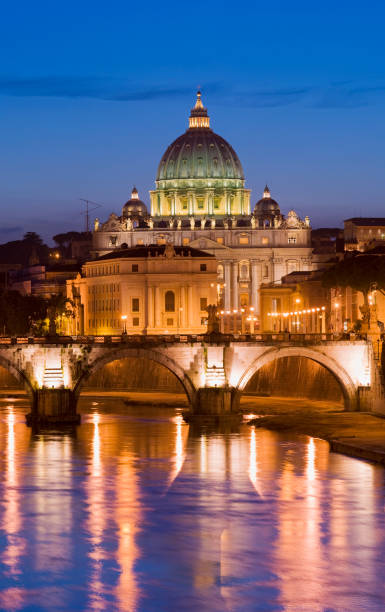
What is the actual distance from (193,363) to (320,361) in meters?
6.42

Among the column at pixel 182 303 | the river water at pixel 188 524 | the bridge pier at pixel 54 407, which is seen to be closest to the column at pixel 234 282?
the column at pixel 182 303

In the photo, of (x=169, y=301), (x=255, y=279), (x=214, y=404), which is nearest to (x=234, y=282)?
(x=255, y=279)

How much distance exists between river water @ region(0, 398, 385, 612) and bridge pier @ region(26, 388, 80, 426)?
372cm

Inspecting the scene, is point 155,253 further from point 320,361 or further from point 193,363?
point 193,363

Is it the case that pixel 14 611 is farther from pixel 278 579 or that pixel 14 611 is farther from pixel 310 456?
pixel 310 456

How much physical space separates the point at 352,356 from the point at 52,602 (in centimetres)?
3879

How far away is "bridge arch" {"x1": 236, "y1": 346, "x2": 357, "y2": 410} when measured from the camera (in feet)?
237

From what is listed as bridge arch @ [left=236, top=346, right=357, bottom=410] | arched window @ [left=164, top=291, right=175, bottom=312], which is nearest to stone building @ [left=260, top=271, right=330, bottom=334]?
arched window @ [left=164, top=291, right=175, bottom=312]

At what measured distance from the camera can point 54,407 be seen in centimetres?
7112

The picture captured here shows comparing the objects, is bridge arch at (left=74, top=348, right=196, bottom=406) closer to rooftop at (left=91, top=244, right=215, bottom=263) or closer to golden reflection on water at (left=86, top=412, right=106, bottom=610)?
golden reflection on water at (left=86, top=412, right=106, bottom=610)

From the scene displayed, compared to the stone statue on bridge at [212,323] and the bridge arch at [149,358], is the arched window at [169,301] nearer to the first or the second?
the stone statue on bridge at [212,323]

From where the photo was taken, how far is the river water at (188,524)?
120 ft

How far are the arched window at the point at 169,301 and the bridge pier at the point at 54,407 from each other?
249ft

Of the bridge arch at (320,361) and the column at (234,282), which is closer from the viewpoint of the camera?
the bridge arch at (320,361)
